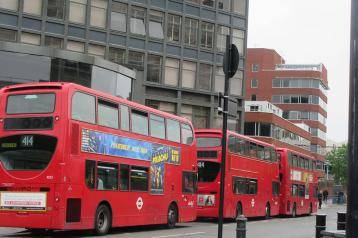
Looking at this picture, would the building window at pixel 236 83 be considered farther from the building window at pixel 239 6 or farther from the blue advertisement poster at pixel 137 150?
the blue advertisement poster at pixel 137 150

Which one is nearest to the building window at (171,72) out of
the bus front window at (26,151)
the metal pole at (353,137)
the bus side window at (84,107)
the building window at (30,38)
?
the building window at (30,38)

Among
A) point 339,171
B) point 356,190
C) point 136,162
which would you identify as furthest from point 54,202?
point 339,171

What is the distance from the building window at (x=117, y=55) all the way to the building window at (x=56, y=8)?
497 cm

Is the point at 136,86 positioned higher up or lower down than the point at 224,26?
lower down

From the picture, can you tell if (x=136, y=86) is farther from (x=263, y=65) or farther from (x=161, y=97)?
(x=263, y=65)

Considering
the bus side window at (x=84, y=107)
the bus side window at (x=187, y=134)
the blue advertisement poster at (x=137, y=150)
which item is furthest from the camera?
the bus side window at (x=187, y=134)

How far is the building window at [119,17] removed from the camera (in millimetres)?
49031

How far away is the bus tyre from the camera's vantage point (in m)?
17.3

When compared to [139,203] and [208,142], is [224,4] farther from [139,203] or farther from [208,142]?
[139,203]

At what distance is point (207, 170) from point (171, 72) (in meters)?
26.6

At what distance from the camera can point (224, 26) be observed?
184ft

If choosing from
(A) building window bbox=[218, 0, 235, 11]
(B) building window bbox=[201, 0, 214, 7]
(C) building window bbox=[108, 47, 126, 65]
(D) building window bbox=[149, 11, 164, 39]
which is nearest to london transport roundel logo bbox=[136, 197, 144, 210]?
(C) building window bbox=[108, 47, 126, 65]

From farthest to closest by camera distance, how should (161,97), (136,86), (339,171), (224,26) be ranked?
(339,171)
(224,26)
(161,97)
(136,86)

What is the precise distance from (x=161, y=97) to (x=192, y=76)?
418cm
